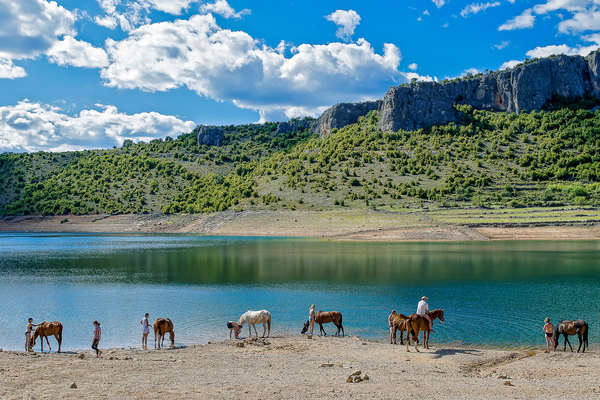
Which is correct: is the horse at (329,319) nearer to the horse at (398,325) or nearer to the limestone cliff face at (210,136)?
the horse at (398,325)

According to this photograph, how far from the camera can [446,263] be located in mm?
49688

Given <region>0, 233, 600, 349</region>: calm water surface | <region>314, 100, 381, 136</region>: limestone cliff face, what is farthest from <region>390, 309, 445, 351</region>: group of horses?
<region>314, 100, 381, 136</region>: limestone cliff face

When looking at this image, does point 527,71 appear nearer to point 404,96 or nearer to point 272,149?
point 404,96

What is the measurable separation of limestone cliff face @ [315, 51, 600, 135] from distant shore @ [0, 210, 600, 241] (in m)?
56.7

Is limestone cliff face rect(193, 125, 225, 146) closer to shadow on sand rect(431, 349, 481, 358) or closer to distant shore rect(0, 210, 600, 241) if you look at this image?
distant shore rect(0, 210, 600, 241)

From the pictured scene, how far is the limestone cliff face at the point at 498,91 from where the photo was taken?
135750 mm

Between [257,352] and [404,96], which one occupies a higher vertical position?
[404,96]

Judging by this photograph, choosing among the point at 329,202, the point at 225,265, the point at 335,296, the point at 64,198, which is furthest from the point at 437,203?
the point at 64,198

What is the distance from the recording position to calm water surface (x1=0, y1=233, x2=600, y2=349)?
24141mm

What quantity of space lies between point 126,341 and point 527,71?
148359 millimetres

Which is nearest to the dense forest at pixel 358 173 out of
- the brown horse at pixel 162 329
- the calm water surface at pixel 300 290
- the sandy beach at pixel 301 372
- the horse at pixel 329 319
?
the calm water surface at pixel 300 290

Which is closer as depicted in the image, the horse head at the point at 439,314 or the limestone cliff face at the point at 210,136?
the horse head at the point at 439,314

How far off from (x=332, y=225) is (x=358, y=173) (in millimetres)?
32536

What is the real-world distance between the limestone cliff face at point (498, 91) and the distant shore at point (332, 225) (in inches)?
2232
